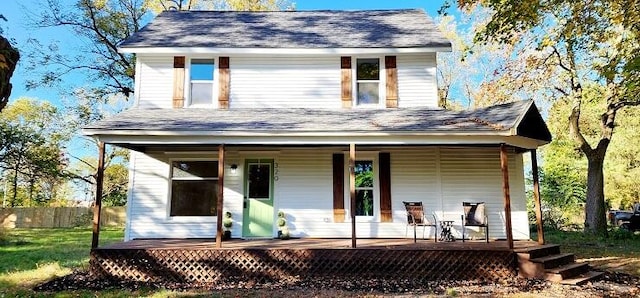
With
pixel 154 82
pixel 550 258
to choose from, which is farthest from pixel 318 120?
pixel 550 258

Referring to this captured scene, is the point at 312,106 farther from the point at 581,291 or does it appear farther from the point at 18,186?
the point at 18,186

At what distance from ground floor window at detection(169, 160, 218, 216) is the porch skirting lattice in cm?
217

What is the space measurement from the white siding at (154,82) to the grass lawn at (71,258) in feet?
13.5

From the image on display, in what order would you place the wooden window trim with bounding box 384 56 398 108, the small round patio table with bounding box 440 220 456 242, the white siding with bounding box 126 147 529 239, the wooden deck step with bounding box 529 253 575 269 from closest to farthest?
the wooden deck step with bounding box 529 253 575 269
the small round patio table with bounding box 440 220 456 242
the white siding with bounding box 126 147 529 239
the wooden window trim with bounding box 384 56 398 108

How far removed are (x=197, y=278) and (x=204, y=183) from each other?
2.91 metres

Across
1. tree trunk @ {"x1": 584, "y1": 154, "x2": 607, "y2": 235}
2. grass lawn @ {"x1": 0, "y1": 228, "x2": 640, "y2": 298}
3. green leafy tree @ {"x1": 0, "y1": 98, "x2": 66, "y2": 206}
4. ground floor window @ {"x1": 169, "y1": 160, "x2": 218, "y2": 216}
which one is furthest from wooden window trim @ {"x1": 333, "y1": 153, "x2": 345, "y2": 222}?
green leafy tree @ {"x1": 0, "y1": 98, "x2": 66, "y2": 206}

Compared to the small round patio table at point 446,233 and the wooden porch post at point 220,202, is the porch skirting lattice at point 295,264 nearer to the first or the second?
the wooden porch post at point 220,202

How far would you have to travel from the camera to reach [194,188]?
391 inches

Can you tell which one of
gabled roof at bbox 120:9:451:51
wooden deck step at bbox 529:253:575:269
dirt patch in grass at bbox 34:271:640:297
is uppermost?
gabled roof at bbox 120:9:451:51

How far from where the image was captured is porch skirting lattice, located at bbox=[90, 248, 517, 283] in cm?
760

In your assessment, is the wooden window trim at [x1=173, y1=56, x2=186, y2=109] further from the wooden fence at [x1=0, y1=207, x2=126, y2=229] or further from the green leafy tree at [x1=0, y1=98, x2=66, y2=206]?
the green leafy tree at [x1=0, y1=98, x2=66, y2=206]

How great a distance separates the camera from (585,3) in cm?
874

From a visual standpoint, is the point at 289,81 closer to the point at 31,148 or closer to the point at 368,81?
the point at 368,81

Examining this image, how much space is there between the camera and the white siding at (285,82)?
1044cm
